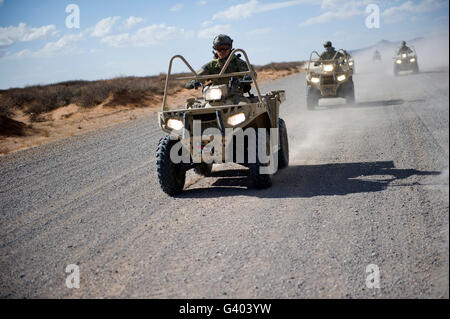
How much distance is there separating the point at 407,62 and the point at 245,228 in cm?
2464

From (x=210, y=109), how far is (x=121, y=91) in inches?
891

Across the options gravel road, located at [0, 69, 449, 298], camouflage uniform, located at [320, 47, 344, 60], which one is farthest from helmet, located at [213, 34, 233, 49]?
camouflage uniform, located at [320, 47, 344, 60]

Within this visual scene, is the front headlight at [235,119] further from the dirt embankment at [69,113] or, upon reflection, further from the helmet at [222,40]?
the dirt embankment at [69,113]

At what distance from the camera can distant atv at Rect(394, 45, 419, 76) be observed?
2505cm

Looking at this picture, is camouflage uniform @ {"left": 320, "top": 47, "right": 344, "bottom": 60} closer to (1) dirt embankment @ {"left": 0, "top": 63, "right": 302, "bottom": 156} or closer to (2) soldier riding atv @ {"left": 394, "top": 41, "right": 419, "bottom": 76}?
(1) dirt embankment @ {"left": 0, "top": 63, "right": 302, "bottom": 156}

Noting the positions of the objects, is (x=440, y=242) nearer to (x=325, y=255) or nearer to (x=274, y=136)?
(x=325, y=255)

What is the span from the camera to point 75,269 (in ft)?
12.8

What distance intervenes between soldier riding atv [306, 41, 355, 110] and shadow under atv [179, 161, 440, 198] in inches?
309

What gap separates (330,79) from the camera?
14062mm

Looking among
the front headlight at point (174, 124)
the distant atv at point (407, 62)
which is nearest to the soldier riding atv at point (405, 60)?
the distant atv at point (407, 62)

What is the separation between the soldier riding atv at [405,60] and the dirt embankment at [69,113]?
1353cm

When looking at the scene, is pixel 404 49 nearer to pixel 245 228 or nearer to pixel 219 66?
pixel 219 66

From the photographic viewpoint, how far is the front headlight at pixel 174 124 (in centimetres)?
563

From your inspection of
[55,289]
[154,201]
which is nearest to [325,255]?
[55,289]
